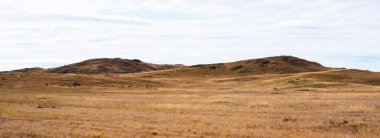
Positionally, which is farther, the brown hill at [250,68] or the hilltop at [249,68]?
the brown hill at [250,68]

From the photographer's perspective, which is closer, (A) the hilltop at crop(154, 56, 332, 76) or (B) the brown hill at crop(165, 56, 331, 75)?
(A) the hilltop at crop(154, 56, 332, 76)

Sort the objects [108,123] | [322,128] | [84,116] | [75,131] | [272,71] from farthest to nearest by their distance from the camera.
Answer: [272,71]
[84,116]
[108,123]
[322,128]
[75,131]

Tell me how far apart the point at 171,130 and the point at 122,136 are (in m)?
2.89

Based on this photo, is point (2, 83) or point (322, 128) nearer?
point (322, 128)

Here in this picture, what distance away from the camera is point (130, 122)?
89.7ft

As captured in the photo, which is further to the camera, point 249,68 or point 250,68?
point 249,68

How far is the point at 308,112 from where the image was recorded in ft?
111

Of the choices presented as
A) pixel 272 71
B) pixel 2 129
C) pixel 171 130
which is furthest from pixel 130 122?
pixel 272 71

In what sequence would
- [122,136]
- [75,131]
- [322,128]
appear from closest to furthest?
[122,136], [75,131], [322,128]

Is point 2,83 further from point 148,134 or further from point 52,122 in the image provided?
point 148,134

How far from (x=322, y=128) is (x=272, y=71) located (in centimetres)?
15440

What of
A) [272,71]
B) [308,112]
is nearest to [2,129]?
[308,112]

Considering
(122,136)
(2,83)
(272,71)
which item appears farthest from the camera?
(272,71)

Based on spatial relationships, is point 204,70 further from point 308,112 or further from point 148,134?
point 148,134
